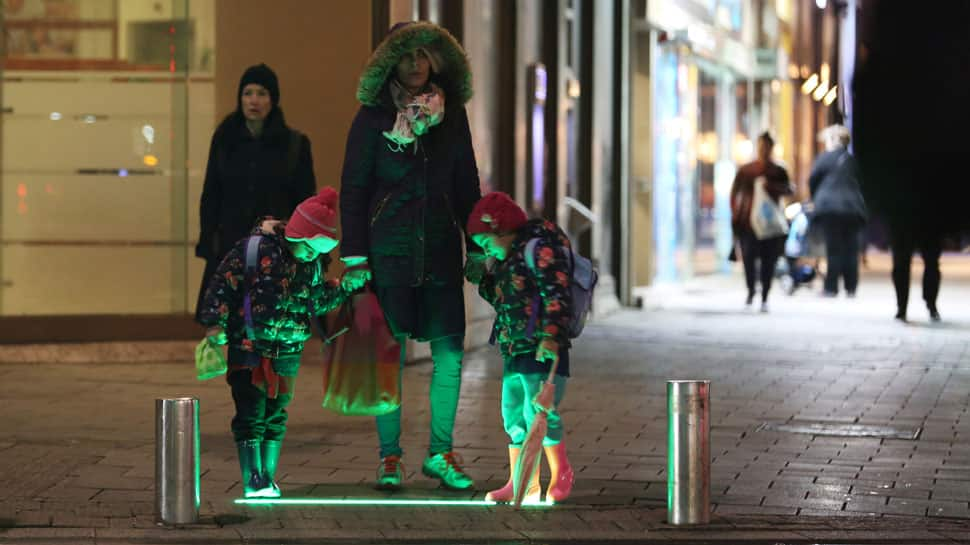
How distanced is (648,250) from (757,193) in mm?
3765

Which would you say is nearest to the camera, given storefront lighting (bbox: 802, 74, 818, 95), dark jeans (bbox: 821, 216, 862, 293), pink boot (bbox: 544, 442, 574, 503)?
storefront lighting (bbox: 802, 74, 818, 95)

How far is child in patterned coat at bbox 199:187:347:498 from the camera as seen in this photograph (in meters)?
5.52

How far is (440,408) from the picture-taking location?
6.00m

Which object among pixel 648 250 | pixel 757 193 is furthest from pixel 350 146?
pixel 648 250

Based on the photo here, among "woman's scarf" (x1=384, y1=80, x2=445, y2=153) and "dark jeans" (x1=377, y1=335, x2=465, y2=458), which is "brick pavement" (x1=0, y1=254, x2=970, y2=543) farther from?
"woman's scarf" (x1=384, y1=80, x2=445, y2=153)

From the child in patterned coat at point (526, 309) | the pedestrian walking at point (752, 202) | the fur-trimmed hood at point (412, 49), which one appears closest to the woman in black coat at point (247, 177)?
the fur-trimmed hood at point (412, 49)

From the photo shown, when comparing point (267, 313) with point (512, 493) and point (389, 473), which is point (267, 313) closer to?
point (389, 473)

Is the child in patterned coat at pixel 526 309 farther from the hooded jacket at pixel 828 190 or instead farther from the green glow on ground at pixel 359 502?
the hooded jacket at pixel 828 190

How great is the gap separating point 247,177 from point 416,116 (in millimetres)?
2010

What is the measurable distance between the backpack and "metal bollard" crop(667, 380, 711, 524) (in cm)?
54

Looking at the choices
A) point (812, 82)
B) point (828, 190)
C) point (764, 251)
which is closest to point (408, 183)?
point (812, 82)

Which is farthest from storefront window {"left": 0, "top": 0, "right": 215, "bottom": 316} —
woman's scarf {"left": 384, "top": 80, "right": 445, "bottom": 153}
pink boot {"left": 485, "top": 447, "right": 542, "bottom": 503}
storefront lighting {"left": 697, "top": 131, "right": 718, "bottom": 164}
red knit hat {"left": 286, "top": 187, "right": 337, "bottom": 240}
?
storefront lighting {"left": 697, "top": 131, "right": 718, "bottom": 164}

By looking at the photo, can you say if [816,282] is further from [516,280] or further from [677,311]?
[516,280]

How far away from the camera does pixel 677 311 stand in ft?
57.3
